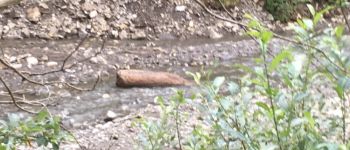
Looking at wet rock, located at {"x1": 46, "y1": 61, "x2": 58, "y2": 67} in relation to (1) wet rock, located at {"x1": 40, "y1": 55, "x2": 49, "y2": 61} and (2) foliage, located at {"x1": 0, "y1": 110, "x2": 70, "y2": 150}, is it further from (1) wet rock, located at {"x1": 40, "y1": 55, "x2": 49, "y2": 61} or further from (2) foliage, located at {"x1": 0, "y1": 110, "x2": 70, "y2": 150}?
(2) foliage, located at {"x1": 0, "y1": 110, "x2": 70, "y2": 150}

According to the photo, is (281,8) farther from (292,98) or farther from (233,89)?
(292,98)

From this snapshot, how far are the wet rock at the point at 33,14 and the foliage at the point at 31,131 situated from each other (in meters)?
5.44

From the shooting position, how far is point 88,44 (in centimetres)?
682

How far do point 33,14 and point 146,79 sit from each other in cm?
214

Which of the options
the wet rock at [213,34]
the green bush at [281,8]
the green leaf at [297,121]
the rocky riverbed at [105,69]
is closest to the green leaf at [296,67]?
the green leaf at [297,121]

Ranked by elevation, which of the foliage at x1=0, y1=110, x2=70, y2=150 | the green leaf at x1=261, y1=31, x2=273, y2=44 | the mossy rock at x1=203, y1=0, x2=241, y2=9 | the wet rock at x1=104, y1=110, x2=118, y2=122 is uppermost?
the mossy rock at x1=203, y1=0, x2=241, y2=9

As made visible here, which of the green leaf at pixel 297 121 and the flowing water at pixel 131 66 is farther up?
the green leaf at pixel 297 121

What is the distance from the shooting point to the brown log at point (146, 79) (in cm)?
561

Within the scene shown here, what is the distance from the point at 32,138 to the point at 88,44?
16.5 ft

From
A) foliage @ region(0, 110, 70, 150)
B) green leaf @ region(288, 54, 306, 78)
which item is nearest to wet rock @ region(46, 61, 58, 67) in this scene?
foliage @ region(0, 110, 70, 150)

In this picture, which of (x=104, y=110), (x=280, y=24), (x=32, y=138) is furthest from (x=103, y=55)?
(x=32, y=138)

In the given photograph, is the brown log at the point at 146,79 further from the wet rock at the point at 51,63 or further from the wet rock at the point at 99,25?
the wet rock at the point at 99,25

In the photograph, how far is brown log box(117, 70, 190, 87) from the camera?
5613mm

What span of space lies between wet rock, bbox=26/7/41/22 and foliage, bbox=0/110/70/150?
544 cm
